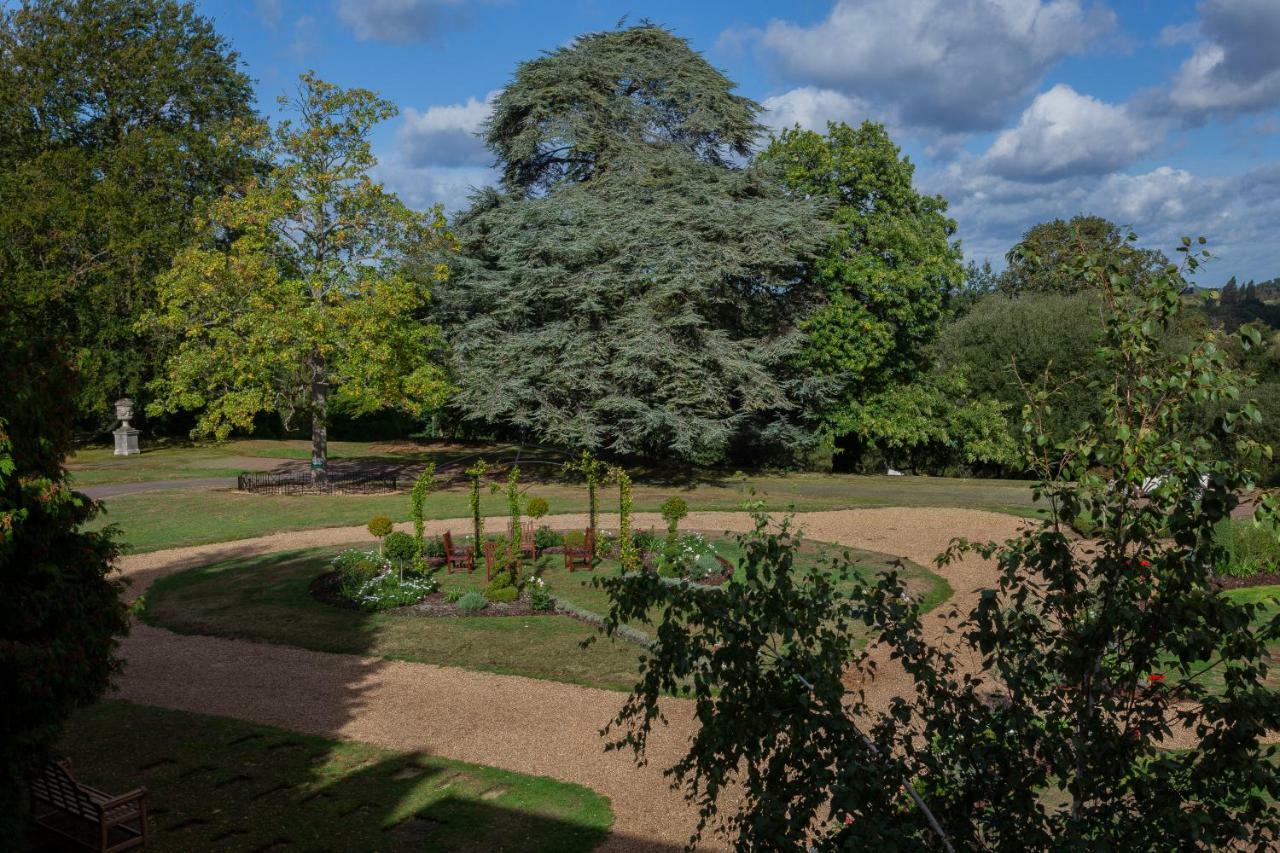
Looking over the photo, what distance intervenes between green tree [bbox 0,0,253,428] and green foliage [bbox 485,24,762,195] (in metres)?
12.0

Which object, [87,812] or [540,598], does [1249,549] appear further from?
[87,812]

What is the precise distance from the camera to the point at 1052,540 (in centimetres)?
427

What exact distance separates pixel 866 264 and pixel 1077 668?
91.9 ft

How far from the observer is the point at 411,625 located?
15148 millimetres

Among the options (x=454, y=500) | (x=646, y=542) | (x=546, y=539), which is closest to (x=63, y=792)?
(x=546, y=539)

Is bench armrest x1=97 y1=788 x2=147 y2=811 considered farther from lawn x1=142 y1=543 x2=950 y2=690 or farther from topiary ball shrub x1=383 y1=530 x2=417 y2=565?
topiary ball shrub x1=383 y1=530 x2=417 y2=565

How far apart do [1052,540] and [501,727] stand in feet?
26.6

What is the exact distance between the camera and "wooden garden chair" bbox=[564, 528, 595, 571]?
18197 mm

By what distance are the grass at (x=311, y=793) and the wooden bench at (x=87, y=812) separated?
11.6 inches

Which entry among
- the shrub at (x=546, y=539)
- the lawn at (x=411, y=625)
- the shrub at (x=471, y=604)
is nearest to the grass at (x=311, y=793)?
the lawn at (x=411, y=625)

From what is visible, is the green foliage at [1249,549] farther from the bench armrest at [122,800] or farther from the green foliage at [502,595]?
the bench armrest at [122,800]

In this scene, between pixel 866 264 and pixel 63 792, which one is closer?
pixel 63 792

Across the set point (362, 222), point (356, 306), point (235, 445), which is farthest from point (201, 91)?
point (356, 306)

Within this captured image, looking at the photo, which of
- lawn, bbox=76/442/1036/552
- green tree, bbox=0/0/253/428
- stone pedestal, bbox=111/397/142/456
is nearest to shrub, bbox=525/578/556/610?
lawn, bbox=76/442/1036/552
